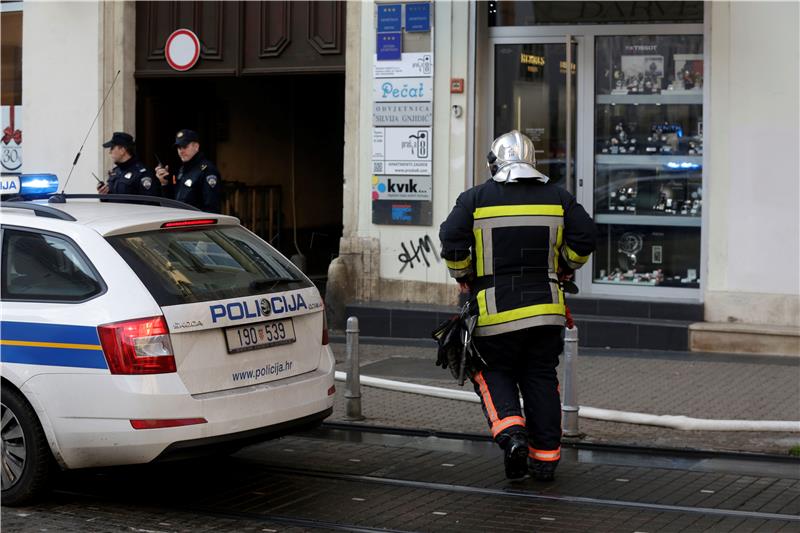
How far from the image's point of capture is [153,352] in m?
6.20

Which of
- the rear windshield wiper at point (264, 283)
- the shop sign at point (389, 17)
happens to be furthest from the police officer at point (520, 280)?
the shop sign at point (389, 17)

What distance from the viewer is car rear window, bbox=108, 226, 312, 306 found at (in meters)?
6.48

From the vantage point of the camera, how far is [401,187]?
43.3 ft

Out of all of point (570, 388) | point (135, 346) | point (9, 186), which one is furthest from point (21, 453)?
point (570, 388)

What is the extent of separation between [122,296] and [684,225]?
766cm

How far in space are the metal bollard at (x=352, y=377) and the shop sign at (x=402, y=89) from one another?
4608 mm

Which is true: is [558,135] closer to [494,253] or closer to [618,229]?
[618,229]

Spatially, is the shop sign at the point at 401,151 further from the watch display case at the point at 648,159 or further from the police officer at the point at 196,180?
the police officer at the point at 196,180

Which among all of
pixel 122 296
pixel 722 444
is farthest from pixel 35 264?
→ pixel 722 444

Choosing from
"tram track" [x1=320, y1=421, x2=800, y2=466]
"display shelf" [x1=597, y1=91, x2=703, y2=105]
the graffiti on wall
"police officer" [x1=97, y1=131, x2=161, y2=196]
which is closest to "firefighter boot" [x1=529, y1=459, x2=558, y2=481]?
"tram track" [x1=320, y1=421, x2=800, y2=466]

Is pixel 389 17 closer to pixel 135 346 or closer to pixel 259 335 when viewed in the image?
pixel 259 335

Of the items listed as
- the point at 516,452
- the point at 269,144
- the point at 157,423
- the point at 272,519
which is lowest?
the point at 272,519

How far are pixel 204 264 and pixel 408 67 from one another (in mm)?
6711

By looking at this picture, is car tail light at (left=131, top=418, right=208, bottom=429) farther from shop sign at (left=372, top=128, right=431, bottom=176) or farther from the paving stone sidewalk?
shop sign at (left=372, top=128, right=431, bottom=176)
